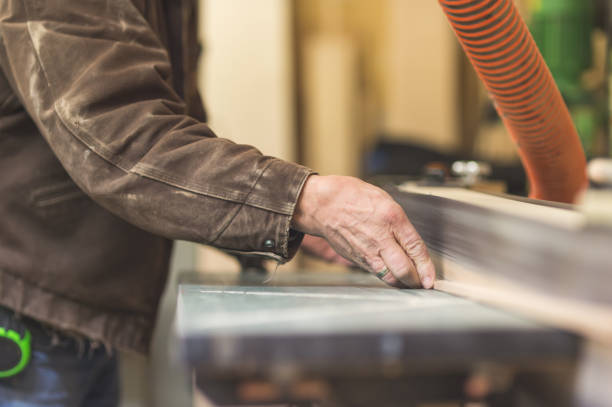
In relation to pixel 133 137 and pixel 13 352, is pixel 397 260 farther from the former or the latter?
pixel 13 352

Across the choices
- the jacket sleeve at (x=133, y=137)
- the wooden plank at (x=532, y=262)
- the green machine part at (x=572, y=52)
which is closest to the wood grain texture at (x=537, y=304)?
the wooden plank at (x=532, y=262)

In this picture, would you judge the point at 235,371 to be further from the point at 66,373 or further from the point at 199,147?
the point at 66,373

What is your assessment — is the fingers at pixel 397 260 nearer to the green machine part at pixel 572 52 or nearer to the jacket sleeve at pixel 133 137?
the jacket sleeve at pixel 133 137

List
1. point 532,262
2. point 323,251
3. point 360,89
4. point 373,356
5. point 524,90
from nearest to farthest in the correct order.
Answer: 1. point 373,356
2. point 532,262
3. point 524,90
4. point 323,251
5. point 360,89

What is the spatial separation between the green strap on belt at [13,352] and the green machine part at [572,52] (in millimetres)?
1821

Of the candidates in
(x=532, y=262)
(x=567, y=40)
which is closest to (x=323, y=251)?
(x=532, y=262)

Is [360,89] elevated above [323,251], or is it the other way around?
[360,89]

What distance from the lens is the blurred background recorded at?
2154 millimetres

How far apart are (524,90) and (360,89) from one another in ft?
9.51

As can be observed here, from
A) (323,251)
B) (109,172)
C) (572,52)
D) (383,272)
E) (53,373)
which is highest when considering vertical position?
(572,52)

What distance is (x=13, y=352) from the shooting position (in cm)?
96

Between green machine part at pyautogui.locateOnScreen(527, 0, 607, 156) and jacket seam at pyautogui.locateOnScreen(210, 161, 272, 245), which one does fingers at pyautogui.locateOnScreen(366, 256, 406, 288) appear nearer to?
jacket seam at pyautogui.locateOnScreen(210, 161, 272, 245)

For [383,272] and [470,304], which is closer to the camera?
[470,304]

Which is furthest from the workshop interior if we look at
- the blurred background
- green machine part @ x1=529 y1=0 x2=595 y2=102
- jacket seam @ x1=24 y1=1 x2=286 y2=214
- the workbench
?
the blurred background
